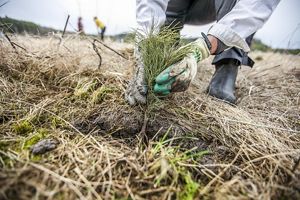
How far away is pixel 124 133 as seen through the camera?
1.01 m

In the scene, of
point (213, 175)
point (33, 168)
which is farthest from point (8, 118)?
point (213, 175)

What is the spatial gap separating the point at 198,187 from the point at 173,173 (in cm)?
10

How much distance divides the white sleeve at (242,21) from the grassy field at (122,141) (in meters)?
0.44

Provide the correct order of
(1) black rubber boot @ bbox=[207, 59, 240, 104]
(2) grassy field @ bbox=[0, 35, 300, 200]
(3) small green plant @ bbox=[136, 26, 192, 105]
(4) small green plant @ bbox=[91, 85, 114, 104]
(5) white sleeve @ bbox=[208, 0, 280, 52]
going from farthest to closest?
(1) black rubber boot @ bbox=[207, 59, 240, 104] < (5) white sleeve @ bbox=[208, 0, 280, 52] < (4) small green plant @ bbox=[91, 85, 114, 104] < (3) small green plant @ bbox=[136, 26, 192, 105] < (2) grassy field @ bbox=[0, 35, 300, 200]

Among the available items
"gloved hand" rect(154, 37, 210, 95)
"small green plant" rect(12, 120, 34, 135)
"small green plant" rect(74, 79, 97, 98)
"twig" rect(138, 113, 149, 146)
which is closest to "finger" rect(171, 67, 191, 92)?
"gloved hand" rect(154, 37, 210, 95)

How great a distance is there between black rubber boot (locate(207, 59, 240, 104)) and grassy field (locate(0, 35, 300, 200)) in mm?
138

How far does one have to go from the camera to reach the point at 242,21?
4.43 feet

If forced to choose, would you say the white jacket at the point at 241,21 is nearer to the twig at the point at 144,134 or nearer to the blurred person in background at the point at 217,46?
the blurred person in background at the point at 217,46

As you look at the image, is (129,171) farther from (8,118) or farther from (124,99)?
(8,118)

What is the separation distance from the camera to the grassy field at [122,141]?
678 mm

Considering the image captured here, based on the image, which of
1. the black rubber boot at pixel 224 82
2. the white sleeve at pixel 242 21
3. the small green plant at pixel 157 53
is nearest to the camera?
the small green plant at pixel 157 53

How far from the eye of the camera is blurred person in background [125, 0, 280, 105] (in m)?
1.12

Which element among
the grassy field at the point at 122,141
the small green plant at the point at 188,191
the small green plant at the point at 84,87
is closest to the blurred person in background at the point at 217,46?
the grassy field at the point at 122,141

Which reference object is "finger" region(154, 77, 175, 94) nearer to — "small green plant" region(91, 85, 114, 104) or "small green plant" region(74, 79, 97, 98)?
"small green plant" region(91, 85, 114, 104)
